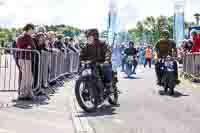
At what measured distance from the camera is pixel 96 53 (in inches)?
471

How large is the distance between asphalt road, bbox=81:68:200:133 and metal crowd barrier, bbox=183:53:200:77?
4467 millimetres

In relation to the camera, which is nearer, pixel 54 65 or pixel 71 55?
pixel 54 65

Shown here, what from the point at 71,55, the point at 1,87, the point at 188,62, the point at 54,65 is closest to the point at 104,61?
the point at 1,87

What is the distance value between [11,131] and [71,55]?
14.2 meters

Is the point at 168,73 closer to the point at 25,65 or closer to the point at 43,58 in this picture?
the point at 43,58

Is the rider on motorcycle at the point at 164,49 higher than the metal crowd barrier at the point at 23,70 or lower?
higher

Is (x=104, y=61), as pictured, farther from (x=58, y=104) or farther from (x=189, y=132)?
(x=189, y=132)

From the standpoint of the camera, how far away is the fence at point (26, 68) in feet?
42.7

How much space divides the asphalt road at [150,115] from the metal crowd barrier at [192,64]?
14.7 ft

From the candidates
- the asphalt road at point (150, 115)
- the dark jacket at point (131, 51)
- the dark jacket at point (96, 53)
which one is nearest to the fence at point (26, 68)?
the dark jacket at point (96, 53)

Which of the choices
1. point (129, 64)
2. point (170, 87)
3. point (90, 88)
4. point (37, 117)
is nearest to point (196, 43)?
point (129, 64)

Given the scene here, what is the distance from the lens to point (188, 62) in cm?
2102

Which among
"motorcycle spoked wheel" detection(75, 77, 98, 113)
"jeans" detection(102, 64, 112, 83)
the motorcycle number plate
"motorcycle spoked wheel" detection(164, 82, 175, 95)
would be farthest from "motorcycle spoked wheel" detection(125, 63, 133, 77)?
"motorcycle spoked wheel" detection(75, 77, 98, 113)

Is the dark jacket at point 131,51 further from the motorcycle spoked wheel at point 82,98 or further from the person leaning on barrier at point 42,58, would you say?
the motorcycle spoked wheel at point 82,98
